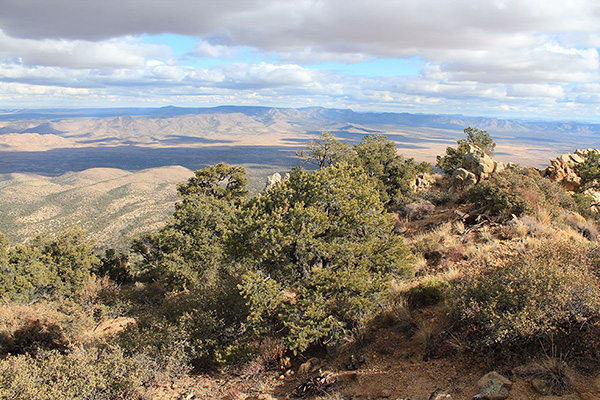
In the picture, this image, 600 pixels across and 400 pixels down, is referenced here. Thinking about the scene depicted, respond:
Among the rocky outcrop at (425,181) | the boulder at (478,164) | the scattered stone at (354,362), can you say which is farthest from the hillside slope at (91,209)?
the scattered stone at (354,362)

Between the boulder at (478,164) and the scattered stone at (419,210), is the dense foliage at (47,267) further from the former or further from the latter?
the boulder at (478,164)

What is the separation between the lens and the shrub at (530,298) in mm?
6914

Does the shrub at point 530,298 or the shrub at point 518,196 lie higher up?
the shrub at point 518,196

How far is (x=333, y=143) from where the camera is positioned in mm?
30953

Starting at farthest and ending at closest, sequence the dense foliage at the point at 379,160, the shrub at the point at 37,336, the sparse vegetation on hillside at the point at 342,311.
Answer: the dense foliage at the point at 379,160
the shrub at the point at 37,336
the sparse vegetation on hillside at the point at 342,311

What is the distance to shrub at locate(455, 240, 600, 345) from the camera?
6914 mm

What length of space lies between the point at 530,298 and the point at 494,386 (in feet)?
6.22

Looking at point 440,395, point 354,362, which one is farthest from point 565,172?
point 440,395

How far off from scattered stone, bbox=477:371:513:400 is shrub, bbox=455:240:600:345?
0.72 meters

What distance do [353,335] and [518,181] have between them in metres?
13.3

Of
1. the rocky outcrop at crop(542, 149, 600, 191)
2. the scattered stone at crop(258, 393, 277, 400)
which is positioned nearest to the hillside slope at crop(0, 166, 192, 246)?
the rocky outcrop at crop(542, 149, 600, 191)

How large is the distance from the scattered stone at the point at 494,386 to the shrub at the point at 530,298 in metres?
0.72

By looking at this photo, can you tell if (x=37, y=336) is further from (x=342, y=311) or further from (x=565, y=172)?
(x=565, y=172)

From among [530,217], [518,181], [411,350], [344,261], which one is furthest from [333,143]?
[411,350]
